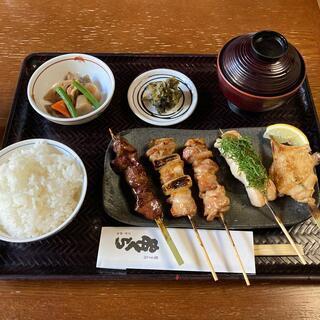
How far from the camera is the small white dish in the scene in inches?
104

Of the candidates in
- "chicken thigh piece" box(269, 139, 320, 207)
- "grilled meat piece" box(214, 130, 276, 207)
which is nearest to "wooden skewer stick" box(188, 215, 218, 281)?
"grilled meat piece" box(214, 130, 276, 207)

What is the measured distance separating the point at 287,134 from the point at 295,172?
0.32 meters

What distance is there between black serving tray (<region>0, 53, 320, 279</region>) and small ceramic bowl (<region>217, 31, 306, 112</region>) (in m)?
0.34

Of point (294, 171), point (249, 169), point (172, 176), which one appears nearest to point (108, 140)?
point (172, 176)

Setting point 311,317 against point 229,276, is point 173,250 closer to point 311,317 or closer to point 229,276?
point 229,276

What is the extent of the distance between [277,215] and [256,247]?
10.2 inches

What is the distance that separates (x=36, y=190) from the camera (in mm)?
2096

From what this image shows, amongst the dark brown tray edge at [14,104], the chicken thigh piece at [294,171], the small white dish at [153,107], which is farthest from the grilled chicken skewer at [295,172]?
the dark brown tray edge at [14,104]

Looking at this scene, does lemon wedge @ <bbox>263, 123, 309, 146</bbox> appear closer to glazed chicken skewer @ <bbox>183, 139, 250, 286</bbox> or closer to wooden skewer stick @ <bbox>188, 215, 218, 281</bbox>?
glazed chicken skewer @ <bbox>183, 139, 250, 286</bbox>

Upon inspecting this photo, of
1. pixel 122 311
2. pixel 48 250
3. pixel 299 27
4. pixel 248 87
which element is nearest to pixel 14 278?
pixel 48 250

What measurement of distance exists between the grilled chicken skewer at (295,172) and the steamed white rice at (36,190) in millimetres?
1254

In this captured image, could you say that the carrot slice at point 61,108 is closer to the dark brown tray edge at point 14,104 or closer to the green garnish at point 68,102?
the green garnish at point 68,102

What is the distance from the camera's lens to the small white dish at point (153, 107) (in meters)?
2.64

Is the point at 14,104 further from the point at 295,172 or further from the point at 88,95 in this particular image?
the point at 295,172
